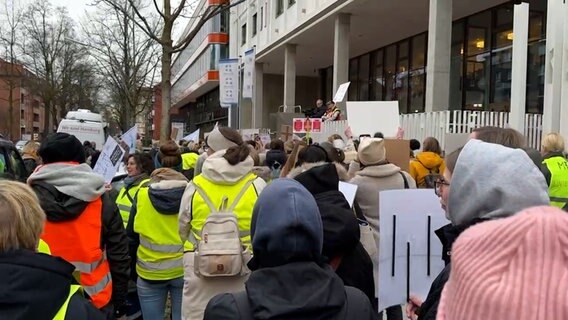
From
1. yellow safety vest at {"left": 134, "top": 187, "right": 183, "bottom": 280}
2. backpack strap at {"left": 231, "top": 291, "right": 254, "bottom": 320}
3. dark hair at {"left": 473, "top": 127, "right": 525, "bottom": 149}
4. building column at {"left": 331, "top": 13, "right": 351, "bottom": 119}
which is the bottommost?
yellow safety vest at {"left": 134, "top": 187, "right": 183, "bottom": 280}

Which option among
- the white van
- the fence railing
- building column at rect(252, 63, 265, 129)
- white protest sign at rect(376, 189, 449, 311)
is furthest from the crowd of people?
building column at rect(252, 63, 265, 129)

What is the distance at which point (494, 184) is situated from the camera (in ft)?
5.97

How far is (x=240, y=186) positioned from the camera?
389cm

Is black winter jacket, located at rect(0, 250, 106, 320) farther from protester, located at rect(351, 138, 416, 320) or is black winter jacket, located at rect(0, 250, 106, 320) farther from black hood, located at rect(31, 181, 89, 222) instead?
protester, located at rect(351, 138, 416, 320)

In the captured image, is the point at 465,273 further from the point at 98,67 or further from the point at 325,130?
the point at 98,67

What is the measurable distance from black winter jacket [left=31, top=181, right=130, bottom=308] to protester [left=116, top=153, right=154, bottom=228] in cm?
109

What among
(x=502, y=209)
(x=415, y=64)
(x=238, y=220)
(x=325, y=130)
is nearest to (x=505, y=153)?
(x=502, y=209)

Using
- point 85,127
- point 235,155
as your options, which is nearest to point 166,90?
point 85,127

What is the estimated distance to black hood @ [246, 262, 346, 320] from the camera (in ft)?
6.14

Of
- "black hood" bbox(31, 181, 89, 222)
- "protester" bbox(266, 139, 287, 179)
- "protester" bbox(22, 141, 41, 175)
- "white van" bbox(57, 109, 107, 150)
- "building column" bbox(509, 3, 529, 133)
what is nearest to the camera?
"black hood" bbox(31, 181, 89, 222)

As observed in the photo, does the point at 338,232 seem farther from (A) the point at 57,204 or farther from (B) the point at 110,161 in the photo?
(B) the point at 110,161

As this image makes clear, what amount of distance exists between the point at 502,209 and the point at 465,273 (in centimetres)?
77

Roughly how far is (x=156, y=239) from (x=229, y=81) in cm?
1354

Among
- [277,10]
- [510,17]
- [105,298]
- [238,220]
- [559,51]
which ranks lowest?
[105,298]
